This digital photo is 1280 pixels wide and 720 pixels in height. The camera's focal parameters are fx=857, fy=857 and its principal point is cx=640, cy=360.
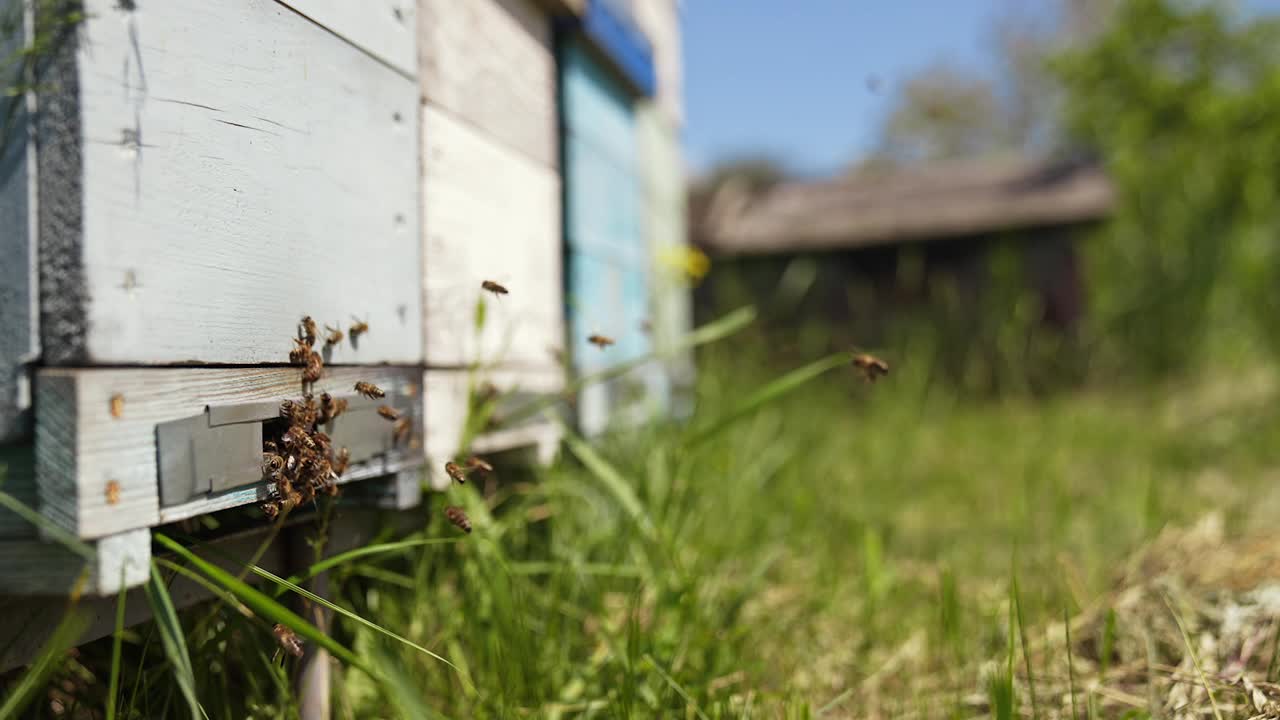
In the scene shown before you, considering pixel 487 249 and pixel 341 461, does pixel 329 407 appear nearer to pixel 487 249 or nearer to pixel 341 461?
pixel 341 461

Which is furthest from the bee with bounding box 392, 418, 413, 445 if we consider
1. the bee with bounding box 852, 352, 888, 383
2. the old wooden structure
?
the bee with bounding box 852, 352, 888, 383

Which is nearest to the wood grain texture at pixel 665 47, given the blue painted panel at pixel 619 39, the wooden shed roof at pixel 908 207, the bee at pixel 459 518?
the blue painted panel at pixel 619 39

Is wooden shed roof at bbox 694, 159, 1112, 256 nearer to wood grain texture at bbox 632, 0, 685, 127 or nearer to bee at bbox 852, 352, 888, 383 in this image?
wood grain texture at bbox 632, 0, 685, 127

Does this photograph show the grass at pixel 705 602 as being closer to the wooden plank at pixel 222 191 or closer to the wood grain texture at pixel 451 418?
the wood grain texture at pixel 451 418

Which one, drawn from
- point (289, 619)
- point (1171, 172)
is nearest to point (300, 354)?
point (289, 619)

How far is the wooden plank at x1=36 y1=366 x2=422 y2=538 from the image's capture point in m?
0.86

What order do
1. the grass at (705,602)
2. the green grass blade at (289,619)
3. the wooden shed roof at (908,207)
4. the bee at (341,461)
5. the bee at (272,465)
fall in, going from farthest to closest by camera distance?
the wooden shed roof at (908,207)
the grass at (705,602)
the bee at (341,461)
the bee at (272,465)
the green grass blade at (289,619)

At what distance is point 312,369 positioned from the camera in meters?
1.11

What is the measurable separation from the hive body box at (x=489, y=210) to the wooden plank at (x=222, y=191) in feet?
0.50

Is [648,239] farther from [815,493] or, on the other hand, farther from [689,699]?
[689,699]

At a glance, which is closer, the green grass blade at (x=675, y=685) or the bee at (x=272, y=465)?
the bee at (x=272, y=465)

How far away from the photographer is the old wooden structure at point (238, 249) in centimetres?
89

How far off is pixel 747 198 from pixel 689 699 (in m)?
9.95

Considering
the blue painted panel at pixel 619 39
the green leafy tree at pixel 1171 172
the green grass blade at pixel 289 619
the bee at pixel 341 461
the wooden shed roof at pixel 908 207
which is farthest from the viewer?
the wooden shed roof at pixel 908 207
